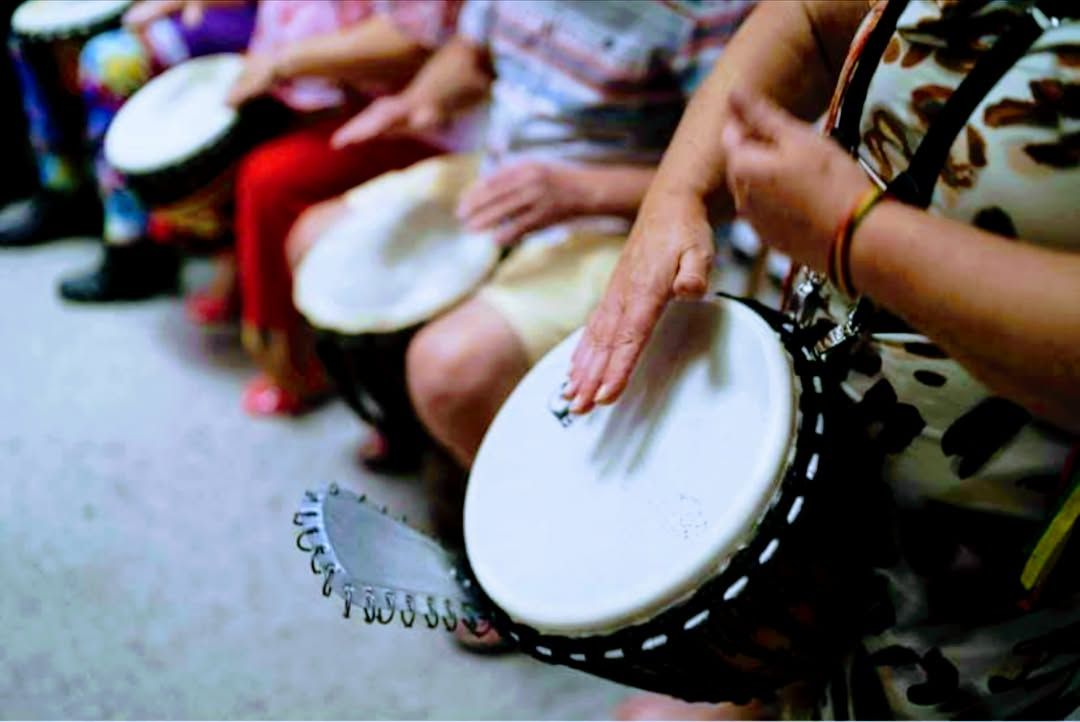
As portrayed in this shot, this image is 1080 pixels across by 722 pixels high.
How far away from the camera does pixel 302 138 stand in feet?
4.44

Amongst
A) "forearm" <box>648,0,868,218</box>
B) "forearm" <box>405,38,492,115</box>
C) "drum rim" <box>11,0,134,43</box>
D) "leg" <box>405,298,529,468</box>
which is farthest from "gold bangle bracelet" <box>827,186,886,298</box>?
"drum rim" <box>11,0,134,43</box>

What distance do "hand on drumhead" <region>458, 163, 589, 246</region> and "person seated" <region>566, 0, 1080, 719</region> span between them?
22 cm

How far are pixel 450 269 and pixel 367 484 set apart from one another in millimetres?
305

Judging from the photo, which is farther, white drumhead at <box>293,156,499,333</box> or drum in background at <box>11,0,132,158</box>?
drum in background at <box>11,0,132,158</box>

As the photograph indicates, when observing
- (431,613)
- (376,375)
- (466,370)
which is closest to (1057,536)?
(431,613)

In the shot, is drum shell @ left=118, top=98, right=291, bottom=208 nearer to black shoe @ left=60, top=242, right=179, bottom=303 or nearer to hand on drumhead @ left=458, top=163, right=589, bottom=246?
black shoe @ left=60, top=242, right=179, bottom=303

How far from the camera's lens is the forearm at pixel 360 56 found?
4.13 feet

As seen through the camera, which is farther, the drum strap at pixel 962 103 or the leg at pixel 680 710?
the leg at pixel 680 710

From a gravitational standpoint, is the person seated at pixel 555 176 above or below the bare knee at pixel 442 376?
above

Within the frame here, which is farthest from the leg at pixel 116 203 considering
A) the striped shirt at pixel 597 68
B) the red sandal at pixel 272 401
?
the striped shirt at pixel 597 68

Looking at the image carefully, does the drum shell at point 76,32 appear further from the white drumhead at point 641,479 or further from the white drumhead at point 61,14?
the white drumhead at point 641,479

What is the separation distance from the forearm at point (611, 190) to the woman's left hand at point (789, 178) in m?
0.42

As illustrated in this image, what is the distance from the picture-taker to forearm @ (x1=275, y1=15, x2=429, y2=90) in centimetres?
126

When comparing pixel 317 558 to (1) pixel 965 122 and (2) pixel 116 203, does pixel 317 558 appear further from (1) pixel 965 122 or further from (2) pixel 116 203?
(2) pixel 116 203
